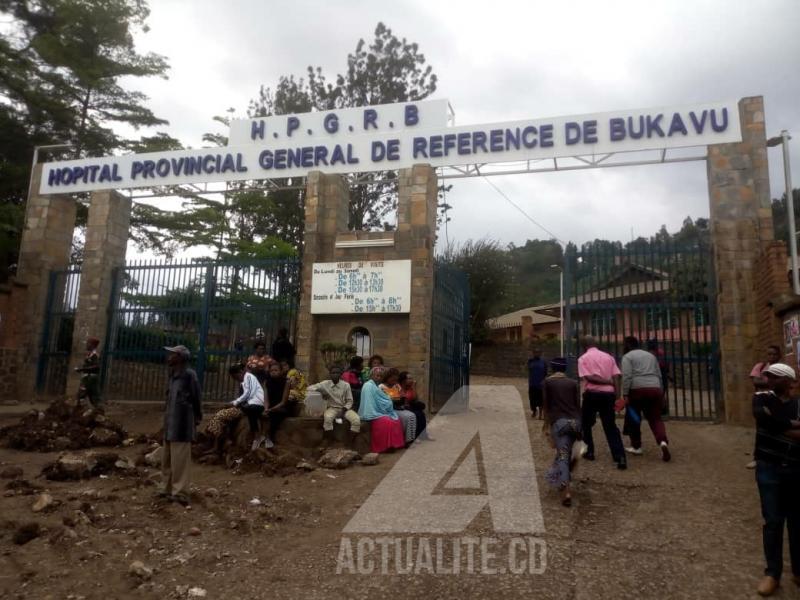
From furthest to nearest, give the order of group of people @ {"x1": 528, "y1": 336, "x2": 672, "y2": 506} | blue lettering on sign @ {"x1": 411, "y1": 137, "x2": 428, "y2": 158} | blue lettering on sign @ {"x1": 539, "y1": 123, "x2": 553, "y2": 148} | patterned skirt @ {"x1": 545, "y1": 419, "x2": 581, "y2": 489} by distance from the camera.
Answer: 1. blue lettering on sign @ {"x1": 411, "y1": 137, "x2": 428, "y2": 158}
2. blue lettering on sign @ {"x1": 539, "y1": 123, "x2": 553, "y2": 148}
3. group of people @ {"x1": 528, "y1": 336, "x2": 672, "y2": 506}
4. patterned skirt @ {"x1": 545, "y1": 419, "x2": 581, "y2": 489}

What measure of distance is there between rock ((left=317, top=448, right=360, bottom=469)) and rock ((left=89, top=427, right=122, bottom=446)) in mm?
3325

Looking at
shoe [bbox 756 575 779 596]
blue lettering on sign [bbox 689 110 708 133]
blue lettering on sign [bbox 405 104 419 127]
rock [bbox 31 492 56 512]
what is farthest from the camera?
blue lettering on sign [bbox 405 104 419 127]

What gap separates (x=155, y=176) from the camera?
505 inches

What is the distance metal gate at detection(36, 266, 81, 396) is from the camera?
1313 cm

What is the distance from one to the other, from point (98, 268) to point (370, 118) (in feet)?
21.9

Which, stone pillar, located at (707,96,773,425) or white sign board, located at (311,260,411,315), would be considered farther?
white sign board, located at (311,260,411,315)

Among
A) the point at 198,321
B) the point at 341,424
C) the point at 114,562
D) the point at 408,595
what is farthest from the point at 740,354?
the point at 198,321

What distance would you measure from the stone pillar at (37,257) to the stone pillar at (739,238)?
45.3 ft

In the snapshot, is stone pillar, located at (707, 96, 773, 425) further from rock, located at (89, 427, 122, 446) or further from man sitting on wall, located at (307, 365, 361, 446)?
rock, located at (89, 427, 122, 446)

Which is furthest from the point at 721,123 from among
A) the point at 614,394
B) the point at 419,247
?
the point at 614,394

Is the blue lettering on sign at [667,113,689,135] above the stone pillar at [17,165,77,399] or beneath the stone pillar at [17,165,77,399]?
above

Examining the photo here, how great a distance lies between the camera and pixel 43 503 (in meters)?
5.47

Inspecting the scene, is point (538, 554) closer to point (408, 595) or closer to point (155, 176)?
point (408, 595)

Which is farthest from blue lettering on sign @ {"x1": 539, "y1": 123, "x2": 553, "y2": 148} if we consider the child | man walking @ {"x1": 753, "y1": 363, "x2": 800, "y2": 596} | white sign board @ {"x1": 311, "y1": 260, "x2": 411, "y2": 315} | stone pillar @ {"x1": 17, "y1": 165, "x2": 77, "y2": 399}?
stone pillar @ {"x1": 17, "y1": 165, "x2": 77, "y2": 399}
